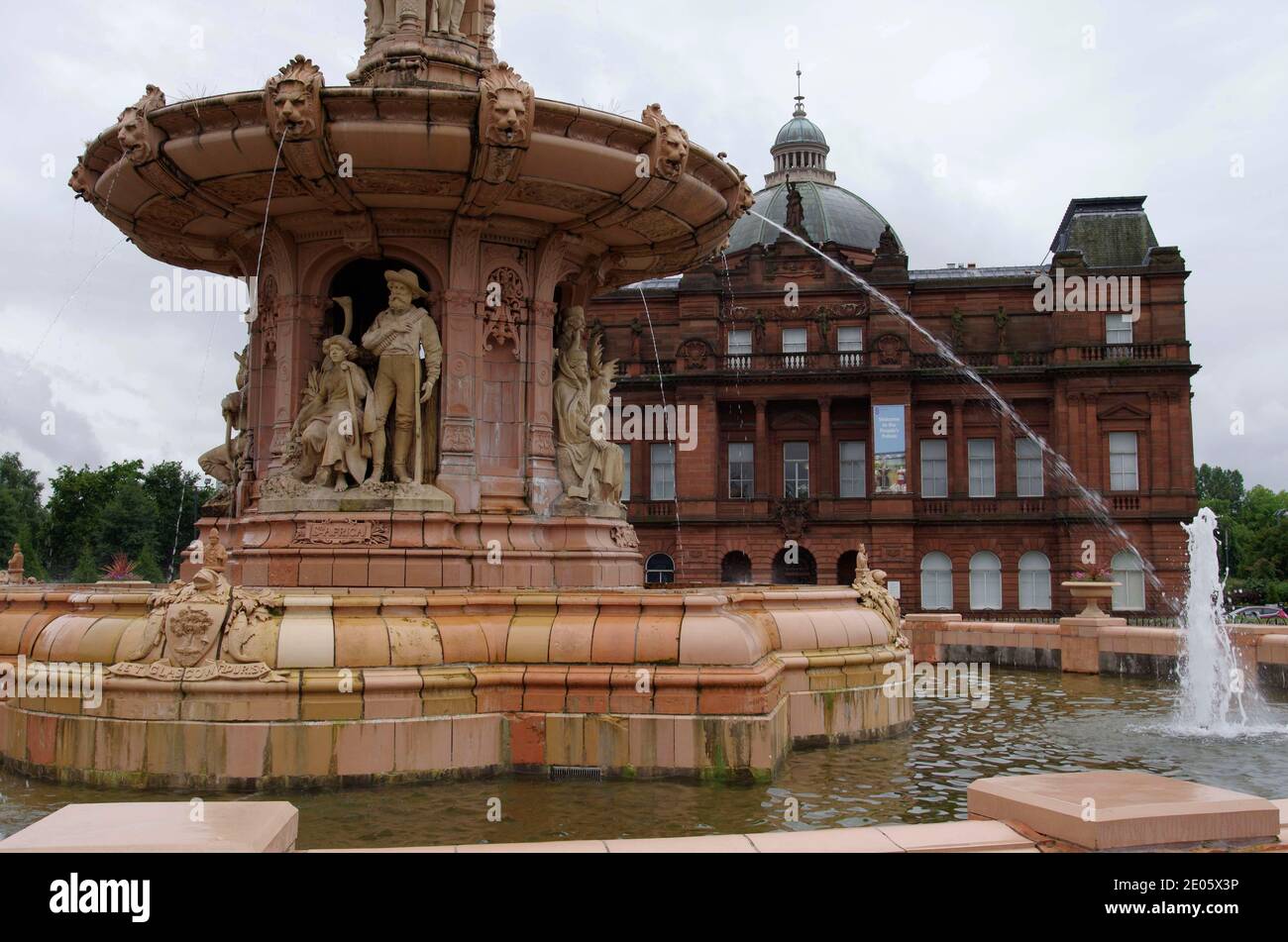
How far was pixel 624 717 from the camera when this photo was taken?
333 inches

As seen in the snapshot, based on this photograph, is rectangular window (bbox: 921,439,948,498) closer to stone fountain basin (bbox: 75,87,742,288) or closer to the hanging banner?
the hanging banner

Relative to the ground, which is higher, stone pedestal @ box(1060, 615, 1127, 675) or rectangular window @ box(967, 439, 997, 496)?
rectangular window @ box(967, 439, 997, 496)

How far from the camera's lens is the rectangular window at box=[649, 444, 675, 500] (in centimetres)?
5306

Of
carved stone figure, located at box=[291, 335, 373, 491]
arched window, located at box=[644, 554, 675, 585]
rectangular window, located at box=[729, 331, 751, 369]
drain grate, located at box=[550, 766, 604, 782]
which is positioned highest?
rectangular window, located at box=[729, 331, 751, 369]

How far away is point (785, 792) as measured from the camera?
806 centimetres

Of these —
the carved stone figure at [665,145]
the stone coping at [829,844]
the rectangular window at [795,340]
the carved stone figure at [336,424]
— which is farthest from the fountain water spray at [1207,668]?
the rectangular window at [795,340]

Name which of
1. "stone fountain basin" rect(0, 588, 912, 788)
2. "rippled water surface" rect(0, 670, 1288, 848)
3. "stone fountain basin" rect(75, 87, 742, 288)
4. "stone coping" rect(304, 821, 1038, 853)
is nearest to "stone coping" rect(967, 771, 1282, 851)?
"stone coping" rect(304, 821, 1038, 853)

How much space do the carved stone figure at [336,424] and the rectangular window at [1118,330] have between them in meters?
45.7

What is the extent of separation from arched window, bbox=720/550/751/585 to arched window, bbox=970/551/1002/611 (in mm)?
9788

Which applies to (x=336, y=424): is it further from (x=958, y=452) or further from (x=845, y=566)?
(x=958, y=452)

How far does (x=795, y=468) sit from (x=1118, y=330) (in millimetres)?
15202

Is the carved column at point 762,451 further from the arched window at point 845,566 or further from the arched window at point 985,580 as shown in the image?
the arched window at point 985,580

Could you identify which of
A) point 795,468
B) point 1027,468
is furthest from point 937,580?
point 795,468
